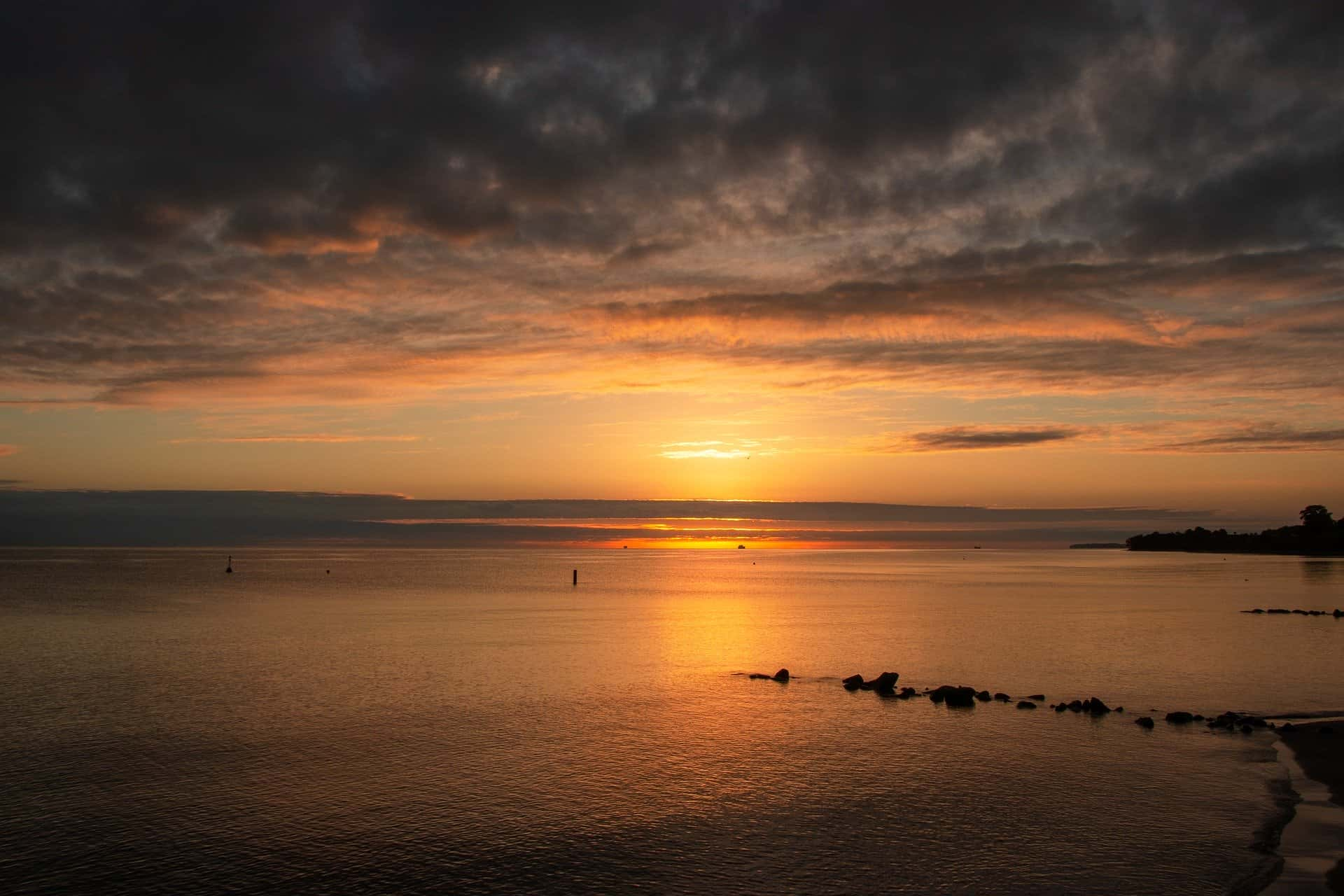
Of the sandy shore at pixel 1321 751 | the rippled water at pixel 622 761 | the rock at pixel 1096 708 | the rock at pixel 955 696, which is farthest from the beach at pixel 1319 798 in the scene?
the rock at pixel 955 696

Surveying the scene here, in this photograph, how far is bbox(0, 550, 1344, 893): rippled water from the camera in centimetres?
1947

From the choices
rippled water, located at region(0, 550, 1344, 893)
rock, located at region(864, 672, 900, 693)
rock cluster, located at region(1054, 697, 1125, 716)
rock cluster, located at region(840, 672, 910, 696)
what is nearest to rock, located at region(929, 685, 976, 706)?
rippled water, located at region(0, 550, 1344, 893)

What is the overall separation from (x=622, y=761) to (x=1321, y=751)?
21.6 m

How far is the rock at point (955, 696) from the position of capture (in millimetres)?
37812

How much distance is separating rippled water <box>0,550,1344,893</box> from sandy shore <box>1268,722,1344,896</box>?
3.15 feet

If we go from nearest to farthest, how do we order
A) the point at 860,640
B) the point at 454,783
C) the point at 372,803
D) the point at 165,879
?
the point at 165,879 < the point at 372,803 < the point at 454,783 < the point at 860,640

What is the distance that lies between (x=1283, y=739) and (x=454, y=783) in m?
26.7

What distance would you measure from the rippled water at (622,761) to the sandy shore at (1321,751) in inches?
37.8

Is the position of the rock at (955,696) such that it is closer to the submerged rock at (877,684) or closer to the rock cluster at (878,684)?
the rock cluster at (878,684)

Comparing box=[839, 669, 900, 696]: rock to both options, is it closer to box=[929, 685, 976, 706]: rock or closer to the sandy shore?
box=[929, 685, 976, 706]: rock

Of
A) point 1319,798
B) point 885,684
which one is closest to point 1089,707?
point 885,684

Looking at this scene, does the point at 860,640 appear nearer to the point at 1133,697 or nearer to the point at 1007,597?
the point at 1133,697

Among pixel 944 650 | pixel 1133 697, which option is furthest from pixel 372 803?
pixel 944 650

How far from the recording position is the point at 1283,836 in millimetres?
20969
